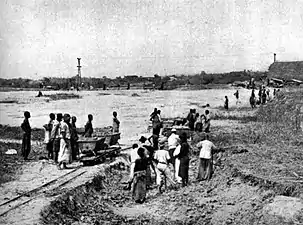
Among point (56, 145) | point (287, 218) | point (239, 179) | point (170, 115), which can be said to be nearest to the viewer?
point (287, 218)

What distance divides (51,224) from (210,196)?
14.6 feet

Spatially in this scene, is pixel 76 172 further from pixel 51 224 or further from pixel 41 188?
pixel 51 224

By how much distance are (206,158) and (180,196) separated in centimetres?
140

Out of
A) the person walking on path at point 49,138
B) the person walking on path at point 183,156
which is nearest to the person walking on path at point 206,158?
the person walking on path at point 183,156

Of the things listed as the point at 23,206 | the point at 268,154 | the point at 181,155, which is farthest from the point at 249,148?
the point at 23,206

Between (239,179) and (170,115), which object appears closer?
(239,179)

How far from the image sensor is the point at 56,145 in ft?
43.8

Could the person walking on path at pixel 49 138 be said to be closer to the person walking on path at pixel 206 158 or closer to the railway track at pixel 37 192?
the railway track at pixel 37 192

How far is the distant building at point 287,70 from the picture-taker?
54094 mm

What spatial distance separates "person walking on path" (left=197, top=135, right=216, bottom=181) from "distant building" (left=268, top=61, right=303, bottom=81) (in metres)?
43.5

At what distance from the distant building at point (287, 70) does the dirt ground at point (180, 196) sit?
42824 millimetres

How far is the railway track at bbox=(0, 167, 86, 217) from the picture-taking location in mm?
9016

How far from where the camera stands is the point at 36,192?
10.2 m

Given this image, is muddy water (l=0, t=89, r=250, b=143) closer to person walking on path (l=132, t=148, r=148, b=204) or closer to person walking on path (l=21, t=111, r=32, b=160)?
person walking on path (l=21, t=111, r=32, b=160)
